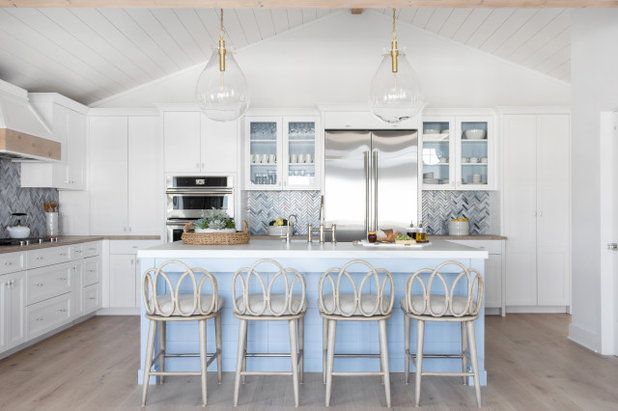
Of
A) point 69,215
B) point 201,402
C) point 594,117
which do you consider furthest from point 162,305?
point 594,117

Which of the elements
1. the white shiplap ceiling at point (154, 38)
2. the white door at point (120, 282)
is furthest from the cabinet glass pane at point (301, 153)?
the white door at point (120, 282)

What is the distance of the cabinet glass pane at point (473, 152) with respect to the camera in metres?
5.89

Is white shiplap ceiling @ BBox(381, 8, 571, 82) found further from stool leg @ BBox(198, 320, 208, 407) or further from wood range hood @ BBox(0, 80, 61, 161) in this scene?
stool leg @ BBox(198, 320, 208, 407)

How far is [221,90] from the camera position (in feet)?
10.6

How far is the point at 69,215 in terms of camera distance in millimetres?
5785

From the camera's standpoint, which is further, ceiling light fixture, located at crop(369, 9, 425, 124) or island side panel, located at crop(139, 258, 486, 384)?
island side panel, located at crop(139, 258, 486, 384)

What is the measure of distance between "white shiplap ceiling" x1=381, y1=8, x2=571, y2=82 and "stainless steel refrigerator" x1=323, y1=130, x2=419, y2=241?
143cm

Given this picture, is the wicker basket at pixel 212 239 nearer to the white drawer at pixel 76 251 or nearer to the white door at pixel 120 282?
the white drawer at pixel 76 251

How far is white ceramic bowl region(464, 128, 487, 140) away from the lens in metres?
5.89

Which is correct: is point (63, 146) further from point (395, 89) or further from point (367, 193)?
point (395, 89)

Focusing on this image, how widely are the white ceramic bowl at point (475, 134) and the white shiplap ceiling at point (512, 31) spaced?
1024 mm

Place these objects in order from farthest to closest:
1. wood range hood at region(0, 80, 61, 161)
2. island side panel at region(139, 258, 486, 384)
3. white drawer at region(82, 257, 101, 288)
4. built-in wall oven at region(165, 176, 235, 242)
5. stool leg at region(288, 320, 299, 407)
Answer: built-in wall oven at region(165, 176, 235, 242) → white drawer at region(82, 257, 101, 288) → wood range hood at region(0, 80, 61, 161) → island side panel at region(139, 258, 486, 384) → stool leg at region(288, 320, 299, 407)

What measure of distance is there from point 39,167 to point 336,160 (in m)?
3.16

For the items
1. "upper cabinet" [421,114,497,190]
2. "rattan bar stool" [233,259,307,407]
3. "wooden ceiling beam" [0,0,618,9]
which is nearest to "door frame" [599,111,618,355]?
"wooden ceiling beam" [0,0,618,9]
